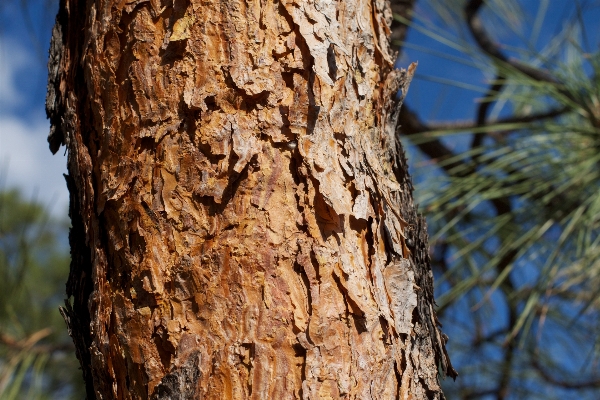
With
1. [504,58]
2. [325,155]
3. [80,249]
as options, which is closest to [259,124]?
[325,155]

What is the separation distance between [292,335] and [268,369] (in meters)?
0.02

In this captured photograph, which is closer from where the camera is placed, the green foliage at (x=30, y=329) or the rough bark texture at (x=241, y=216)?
the rough bark texture at (x=241, y=216)

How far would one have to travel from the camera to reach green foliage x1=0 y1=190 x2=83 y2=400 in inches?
46.2

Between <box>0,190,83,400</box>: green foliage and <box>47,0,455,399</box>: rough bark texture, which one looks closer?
<box>47,0,455,399</box>: rough bark texture

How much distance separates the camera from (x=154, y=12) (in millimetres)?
427

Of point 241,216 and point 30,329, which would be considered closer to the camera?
point 241,216

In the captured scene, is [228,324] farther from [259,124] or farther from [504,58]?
[504,58]

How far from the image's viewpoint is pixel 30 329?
1.36 metres

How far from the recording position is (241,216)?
15.1 inches

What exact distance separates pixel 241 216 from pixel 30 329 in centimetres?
114

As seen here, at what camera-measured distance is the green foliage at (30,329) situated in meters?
1.17

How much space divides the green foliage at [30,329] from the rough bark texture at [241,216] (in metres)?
0.74

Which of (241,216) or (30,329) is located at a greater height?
(30,329)

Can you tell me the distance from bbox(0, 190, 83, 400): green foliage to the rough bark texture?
2.44 feet
